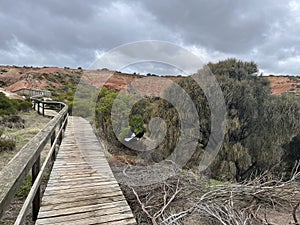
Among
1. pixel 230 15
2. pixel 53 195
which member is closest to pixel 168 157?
pixel 53 195

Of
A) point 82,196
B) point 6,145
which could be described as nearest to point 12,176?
point 82,196

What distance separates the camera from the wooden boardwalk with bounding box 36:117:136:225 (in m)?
2.16

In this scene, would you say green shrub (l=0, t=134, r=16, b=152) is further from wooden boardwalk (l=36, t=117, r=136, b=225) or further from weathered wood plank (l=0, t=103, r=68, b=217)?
weathered wood plank (l=0, t=103, r=68, b=217)

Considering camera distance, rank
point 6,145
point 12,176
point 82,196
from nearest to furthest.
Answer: point 12,176, point 82,196, point 6,145

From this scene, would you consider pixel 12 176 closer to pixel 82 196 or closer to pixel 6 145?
pixel 82 196

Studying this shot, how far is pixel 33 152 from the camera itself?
1885mm

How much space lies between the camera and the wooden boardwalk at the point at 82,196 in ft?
7.08

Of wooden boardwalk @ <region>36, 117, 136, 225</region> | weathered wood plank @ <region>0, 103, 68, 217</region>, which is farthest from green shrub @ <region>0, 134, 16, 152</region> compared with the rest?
weathered wood plank @ <region>0, 103, 68, 217</region>

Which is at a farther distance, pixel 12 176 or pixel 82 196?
pixel 82 196

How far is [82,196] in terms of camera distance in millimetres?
2633

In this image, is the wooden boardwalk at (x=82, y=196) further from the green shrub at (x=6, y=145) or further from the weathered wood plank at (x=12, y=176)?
the green shrub at (x=6, y=145)

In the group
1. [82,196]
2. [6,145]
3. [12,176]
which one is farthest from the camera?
[6,145]

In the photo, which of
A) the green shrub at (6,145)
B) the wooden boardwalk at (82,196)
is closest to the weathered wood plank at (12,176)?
the wooden boardwalk at (82,196)

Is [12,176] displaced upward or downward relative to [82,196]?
upward
